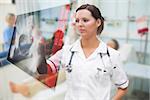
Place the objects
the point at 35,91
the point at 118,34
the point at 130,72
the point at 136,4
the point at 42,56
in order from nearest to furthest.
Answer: the point at 42,56 < the point at 35,91 < the point at 130,72 < the point at 136,4 < the point at 118,34

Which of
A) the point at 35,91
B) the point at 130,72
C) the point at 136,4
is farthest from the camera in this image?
the point at 136,4

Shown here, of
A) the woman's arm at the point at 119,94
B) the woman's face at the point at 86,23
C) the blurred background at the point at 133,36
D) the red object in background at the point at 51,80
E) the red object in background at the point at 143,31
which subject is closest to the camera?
the woman's face at the point at 86,23

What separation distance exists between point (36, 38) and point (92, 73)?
22.9 inches

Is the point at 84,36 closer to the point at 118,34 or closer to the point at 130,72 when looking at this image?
the point at 130,72

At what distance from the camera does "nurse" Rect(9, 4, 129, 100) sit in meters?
1.02

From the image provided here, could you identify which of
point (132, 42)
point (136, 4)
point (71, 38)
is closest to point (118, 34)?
point (132, 42)

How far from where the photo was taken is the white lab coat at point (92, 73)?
41.6 inches

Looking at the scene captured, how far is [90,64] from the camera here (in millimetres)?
1055

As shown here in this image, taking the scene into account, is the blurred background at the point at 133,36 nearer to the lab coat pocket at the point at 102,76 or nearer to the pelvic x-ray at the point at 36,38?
the pelvic x-ray at the point at 36,38

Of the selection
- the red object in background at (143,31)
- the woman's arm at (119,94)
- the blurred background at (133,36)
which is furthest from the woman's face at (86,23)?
the red object in background at (143,31)

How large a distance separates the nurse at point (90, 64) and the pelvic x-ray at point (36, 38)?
13.4 inches

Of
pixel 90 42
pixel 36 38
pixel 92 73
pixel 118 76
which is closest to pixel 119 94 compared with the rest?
pixel 118 76

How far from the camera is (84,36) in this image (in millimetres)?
1045

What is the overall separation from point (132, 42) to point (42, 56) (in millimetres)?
1511
